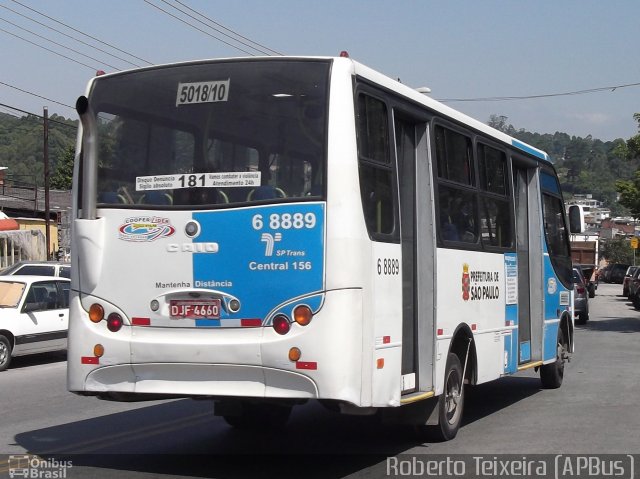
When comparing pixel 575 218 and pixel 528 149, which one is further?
pixel 575 218

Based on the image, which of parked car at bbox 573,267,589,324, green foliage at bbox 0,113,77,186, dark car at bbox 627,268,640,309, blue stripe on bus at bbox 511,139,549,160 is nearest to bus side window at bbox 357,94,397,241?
blue stripe on bus at bbox 511,139,549,160

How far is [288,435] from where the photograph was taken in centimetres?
1048

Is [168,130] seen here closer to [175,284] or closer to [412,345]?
[175,284]

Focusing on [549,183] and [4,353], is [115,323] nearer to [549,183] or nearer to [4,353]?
[549,183]

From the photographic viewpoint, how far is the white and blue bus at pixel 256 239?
25.2ft

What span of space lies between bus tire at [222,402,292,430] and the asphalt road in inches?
7.2

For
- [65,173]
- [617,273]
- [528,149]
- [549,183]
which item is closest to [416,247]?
[528,149]

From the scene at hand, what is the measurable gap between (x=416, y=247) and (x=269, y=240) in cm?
206

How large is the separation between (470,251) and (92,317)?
4.24 m

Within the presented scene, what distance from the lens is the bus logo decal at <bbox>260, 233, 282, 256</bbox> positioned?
7.77 m

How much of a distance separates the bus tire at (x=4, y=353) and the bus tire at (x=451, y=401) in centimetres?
964

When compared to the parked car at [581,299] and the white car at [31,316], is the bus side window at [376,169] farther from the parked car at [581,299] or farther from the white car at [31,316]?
the parked car at [581,299]

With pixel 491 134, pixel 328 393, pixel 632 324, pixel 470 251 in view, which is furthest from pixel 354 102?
pixel 632 324

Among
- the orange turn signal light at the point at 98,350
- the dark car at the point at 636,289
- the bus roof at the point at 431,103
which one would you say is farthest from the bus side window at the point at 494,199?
the dark car at the point at 636,289
